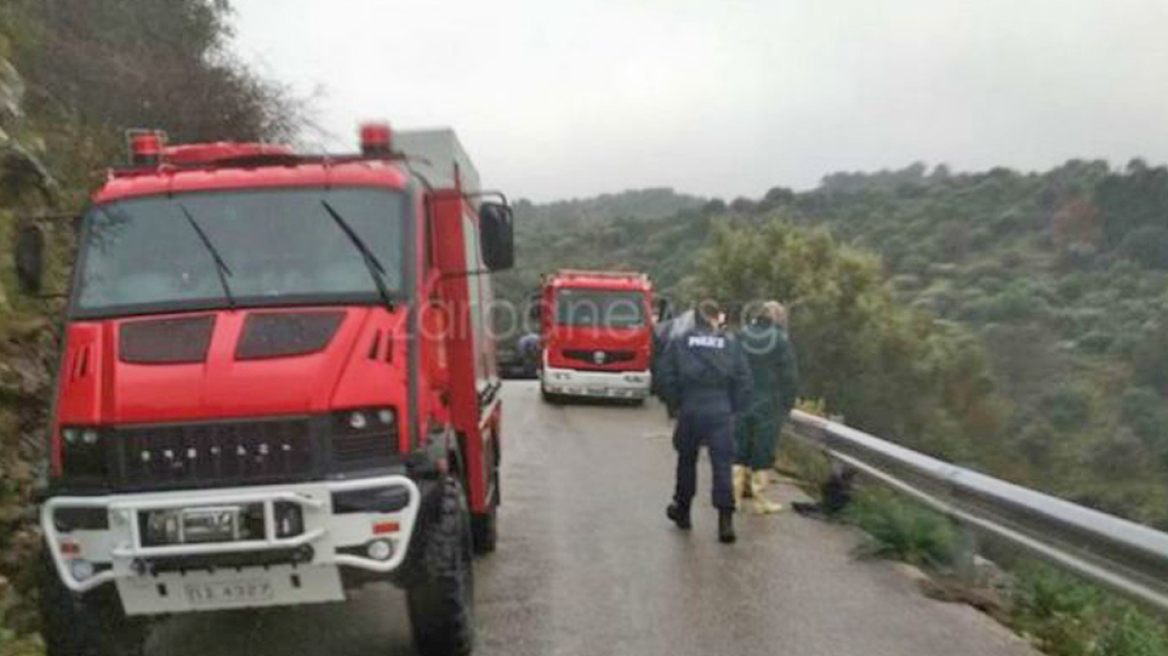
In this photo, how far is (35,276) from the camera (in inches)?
263

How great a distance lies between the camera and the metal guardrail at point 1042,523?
6062 mm

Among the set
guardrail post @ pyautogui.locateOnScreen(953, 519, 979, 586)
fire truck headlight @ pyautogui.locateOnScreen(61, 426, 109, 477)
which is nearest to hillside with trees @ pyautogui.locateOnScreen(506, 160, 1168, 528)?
guardrail post @ pyautogui.locateOnScreen(953, 519, 979, 586)

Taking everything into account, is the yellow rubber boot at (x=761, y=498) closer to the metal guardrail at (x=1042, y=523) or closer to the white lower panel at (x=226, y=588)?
the metal guardrail at (x=1042, y=523)

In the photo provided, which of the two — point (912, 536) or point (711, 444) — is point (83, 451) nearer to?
point (711, 444)

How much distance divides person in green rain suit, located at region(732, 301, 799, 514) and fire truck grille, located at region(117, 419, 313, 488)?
632 cm

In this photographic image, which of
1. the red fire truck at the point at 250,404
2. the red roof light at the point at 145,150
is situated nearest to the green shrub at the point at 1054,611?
the red fire truck at the point at 250,404

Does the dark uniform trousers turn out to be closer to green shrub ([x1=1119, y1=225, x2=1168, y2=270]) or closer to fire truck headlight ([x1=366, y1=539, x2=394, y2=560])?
fire truck headlight ([x1=366, y1=539, x2=394, y2=560])

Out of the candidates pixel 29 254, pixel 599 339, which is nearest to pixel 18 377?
pixel 29 254

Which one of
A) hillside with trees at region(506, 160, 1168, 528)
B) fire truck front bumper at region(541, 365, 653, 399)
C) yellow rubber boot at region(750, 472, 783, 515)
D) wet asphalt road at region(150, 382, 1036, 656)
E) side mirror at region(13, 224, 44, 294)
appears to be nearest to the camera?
side mirror at region(13, 224, 44, 294)

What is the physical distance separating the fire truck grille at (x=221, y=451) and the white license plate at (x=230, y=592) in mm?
493

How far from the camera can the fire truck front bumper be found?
2383 centimetres

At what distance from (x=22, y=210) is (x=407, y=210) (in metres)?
5.89

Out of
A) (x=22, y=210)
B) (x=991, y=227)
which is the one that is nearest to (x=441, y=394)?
(x=22, y=210)

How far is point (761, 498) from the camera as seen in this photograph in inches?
449
